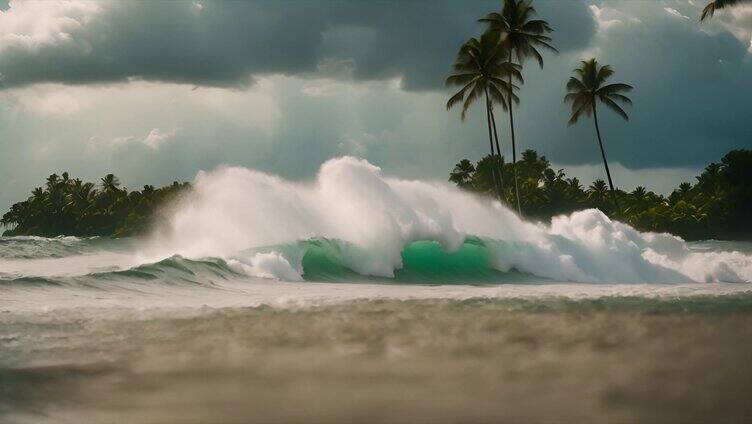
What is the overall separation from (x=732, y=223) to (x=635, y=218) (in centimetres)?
775

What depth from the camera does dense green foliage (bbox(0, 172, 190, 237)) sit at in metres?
91.2

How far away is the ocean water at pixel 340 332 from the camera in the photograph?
18.1ft

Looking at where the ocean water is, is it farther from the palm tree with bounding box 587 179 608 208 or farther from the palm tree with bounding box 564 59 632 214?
the palm tree with bounding box 587 179 608 208

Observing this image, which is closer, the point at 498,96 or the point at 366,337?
the point at 366,337

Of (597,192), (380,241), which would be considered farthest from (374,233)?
(597,192)

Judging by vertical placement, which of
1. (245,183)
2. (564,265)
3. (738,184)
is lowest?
(564,265)

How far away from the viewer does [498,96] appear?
40.7 metres

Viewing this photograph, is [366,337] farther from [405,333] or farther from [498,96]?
[498,96]

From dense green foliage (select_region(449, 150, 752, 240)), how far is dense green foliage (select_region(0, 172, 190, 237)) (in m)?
39.0

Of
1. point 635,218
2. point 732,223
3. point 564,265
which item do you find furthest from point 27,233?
point 564,265

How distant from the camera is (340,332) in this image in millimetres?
9055

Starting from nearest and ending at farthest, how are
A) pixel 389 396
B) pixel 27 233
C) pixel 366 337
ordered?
pixel 389 396, pixel 366 337, pixel 27 233

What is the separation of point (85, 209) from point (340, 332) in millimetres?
98100

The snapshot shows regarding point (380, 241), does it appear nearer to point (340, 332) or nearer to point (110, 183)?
point (340, 332)
